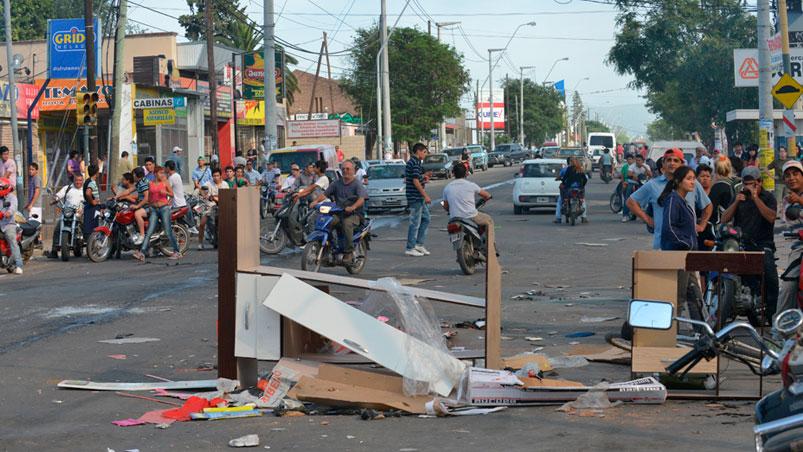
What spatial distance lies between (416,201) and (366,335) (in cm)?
1223

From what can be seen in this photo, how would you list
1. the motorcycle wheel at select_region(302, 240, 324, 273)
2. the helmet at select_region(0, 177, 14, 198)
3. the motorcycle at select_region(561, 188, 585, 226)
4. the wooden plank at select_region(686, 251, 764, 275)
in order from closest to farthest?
1. the wooden plank at select_region(686, 251, 764, 275)
2. the motorcycle wheel at select_region(302, 240, 324, 273)
3. the helmet at select_region(0, 177, 14, 198)
4. the motorcycle at select_region(561, 188, 585, 226)

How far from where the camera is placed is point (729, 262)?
320 inches

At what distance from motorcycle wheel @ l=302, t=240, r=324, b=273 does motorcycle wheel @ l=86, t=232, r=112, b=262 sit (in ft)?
18.3

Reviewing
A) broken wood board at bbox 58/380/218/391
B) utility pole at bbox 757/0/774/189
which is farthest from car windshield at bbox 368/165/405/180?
broken wood board at bbox 58/380/218/391

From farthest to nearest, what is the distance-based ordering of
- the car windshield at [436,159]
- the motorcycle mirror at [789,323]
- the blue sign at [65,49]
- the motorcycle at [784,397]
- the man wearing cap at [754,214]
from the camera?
1. the car windshield at [436,159]
2. the blue sign at [65,49]
3. the man wearing cap at [754,214]
4. the motorcycle mirror at [789,323]
5. the motorcycle at [784,397]

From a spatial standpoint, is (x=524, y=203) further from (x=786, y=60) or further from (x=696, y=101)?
(x=696, y=101)

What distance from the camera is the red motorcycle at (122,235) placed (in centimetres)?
2078

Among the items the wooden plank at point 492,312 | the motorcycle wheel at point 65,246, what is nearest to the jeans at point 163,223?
the motorcycle wheel at point 65,246

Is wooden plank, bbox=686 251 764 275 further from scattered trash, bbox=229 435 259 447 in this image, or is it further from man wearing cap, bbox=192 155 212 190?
man wearing cap, bbox=192 155 212 190

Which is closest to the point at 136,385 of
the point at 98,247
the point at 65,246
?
the point at 98,247

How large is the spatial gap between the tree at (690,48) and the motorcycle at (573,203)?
28906 millimetres

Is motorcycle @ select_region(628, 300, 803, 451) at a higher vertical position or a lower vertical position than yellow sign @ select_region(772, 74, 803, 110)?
lower

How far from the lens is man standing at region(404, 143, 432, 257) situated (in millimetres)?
20062

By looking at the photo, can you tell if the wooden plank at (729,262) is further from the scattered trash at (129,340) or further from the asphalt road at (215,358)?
the scattered trash at (129,340)
